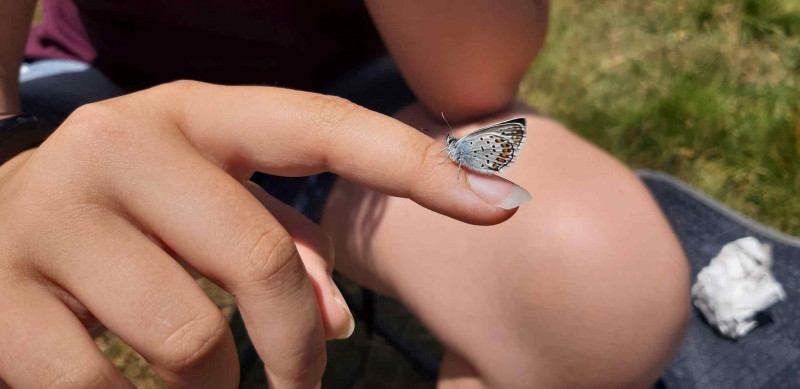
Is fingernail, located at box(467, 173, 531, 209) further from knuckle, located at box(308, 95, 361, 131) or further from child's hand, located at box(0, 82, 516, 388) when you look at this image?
knuckle, located at box(308, 95, 361, 131)

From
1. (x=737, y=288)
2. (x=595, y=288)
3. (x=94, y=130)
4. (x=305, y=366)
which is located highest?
(x=94, y=130)

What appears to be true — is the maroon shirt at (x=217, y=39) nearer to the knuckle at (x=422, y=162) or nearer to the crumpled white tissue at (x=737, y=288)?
the knuckle at (x=422, y=162)

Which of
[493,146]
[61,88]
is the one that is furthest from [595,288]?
[61,88]

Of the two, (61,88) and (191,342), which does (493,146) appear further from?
(61,88)

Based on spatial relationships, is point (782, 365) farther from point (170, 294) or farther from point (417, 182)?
point (170, 294)

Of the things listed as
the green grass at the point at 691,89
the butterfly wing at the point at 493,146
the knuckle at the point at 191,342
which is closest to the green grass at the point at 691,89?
the green grass at the point at 691,89

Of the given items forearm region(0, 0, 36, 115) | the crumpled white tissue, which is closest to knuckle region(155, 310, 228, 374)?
forearm region(0, 0, 36, 115)
